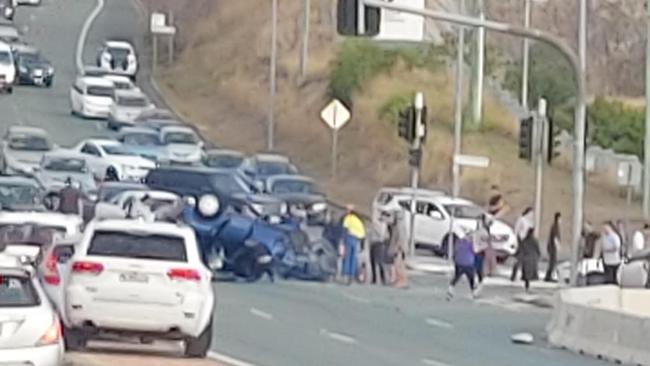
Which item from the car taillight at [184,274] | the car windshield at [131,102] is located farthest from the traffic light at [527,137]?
the car windshield at [131,102]

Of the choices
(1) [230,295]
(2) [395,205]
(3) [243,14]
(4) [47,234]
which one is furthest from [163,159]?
(3) [243,14]

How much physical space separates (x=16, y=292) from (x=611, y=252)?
20414 mm

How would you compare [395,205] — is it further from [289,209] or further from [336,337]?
[336,337]

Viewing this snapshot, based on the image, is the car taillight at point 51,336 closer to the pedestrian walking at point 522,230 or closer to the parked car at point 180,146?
the pedestrian walking at point 522,230

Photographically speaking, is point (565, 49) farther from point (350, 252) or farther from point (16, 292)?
point (16, 292)

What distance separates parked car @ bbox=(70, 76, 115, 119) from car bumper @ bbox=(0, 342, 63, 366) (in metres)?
58.8

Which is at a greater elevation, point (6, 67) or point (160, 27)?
point (160, 27)

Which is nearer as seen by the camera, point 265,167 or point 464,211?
point 464,211

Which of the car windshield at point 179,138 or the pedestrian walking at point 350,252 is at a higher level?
the car windshield at point 179,138

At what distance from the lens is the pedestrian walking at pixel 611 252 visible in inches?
1470

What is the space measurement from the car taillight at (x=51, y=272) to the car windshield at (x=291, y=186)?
28.5m

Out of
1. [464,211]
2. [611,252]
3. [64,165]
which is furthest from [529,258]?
[64,165]

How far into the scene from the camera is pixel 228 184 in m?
49.1

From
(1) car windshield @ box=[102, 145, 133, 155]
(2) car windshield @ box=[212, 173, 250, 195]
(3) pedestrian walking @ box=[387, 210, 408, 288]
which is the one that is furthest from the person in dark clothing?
(1) car windshield @ box=[102, 145, 133, 155]
